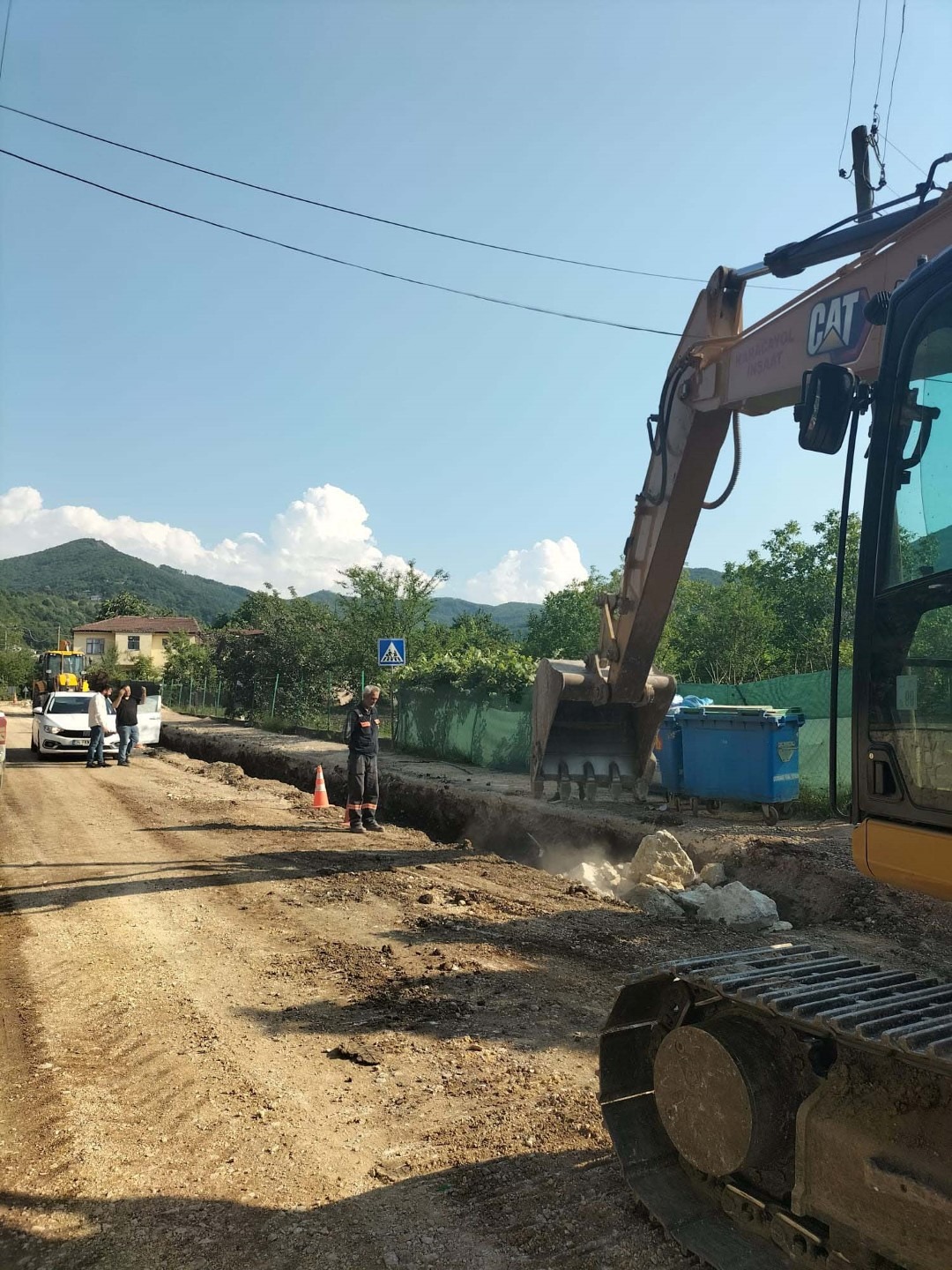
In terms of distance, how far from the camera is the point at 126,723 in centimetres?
2016

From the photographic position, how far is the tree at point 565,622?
3872 cm

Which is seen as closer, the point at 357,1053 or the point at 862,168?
the point at 357,1053

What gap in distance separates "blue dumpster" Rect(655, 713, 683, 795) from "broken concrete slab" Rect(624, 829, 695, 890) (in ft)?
11.1

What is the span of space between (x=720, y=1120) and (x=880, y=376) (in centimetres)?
252

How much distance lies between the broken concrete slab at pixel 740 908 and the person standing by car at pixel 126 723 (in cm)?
1487

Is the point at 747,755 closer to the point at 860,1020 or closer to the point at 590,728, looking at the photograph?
the point at 590,728

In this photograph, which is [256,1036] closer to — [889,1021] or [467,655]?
[889,1021]

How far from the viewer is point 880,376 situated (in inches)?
126

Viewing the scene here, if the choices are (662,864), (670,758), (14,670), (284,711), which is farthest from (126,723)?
(14,670)

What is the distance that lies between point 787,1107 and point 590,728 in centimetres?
747

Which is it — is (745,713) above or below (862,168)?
below

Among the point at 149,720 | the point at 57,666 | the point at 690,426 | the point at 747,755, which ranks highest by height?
the point at 690,426

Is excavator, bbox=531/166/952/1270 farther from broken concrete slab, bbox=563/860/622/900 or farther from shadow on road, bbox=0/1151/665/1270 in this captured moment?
broken concrete slab, bbox=563/860/622/900

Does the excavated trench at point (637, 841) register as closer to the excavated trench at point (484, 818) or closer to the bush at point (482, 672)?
the excavated trench at point (484, 818)
